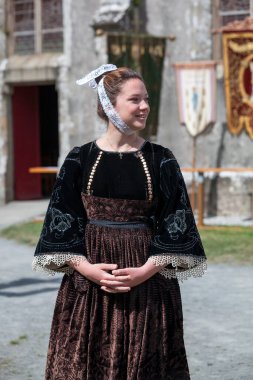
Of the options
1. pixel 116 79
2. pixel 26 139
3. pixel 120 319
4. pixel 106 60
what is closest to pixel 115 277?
pixel 120 319

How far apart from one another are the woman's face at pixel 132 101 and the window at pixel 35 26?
1248 centimetres

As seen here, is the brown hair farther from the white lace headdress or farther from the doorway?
Result: the doorway

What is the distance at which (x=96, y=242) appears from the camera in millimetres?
3783

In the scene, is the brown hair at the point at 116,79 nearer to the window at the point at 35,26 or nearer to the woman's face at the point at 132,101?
the woman's face at the point at 132,101

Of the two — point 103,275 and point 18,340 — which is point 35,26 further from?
point 103,275

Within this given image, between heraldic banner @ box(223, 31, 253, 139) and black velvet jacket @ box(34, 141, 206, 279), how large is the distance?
9206mm

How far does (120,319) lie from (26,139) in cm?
1395

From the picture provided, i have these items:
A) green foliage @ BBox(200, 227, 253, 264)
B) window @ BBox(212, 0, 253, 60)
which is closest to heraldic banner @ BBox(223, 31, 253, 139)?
window @ BBox(212, 0, 253, 60)

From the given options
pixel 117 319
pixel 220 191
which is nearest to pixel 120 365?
pixel 117 319

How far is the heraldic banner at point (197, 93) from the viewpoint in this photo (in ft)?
42.4

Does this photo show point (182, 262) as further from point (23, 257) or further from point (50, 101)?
point (50, 101)

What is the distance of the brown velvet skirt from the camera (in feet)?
12.2

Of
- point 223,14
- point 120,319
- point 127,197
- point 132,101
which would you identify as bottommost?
point 120,319

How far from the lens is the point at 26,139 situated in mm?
17484
